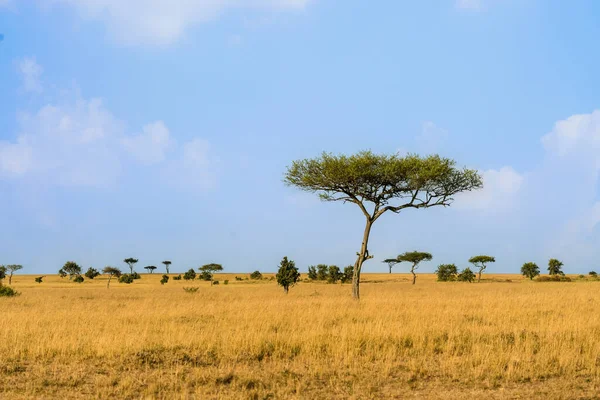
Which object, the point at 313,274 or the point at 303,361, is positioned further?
the point at 313,274

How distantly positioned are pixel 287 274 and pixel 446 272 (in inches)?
1855

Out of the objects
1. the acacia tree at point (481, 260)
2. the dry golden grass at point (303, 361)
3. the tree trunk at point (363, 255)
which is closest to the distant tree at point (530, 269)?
the acacia tree at point (481, 260)

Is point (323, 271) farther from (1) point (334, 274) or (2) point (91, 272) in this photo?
(2) point (91, 272)

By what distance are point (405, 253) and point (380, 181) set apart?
2365 inches

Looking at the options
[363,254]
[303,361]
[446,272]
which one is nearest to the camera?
[303,361]

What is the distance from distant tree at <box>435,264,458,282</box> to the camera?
8241 cm

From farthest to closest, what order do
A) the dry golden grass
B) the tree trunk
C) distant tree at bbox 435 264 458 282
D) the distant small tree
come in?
distant tree at bbox 435 264 458 282, the distant small tree, the tree trunk, the dry golden grass

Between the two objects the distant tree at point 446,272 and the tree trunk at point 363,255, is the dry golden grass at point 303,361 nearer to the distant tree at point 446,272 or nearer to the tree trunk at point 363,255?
the tree trunk at point 363,255

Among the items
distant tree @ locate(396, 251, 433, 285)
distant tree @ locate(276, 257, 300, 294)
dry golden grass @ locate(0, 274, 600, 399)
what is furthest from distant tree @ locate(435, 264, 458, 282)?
dry golden grass @ locate(0, 274, 600, 399)

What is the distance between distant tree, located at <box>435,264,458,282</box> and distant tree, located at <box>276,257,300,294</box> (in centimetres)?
4508

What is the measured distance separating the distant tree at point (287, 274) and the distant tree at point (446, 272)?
148ft

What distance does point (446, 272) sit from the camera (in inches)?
3275

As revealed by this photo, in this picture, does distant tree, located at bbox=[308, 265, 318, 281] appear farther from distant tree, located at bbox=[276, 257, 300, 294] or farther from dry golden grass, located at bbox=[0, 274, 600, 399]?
dry golden grass, located at bbox=[0, 274, 600, 399]

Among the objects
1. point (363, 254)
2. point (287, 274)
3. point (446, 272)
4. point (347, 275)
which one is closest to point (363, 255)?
point (363, 254)
